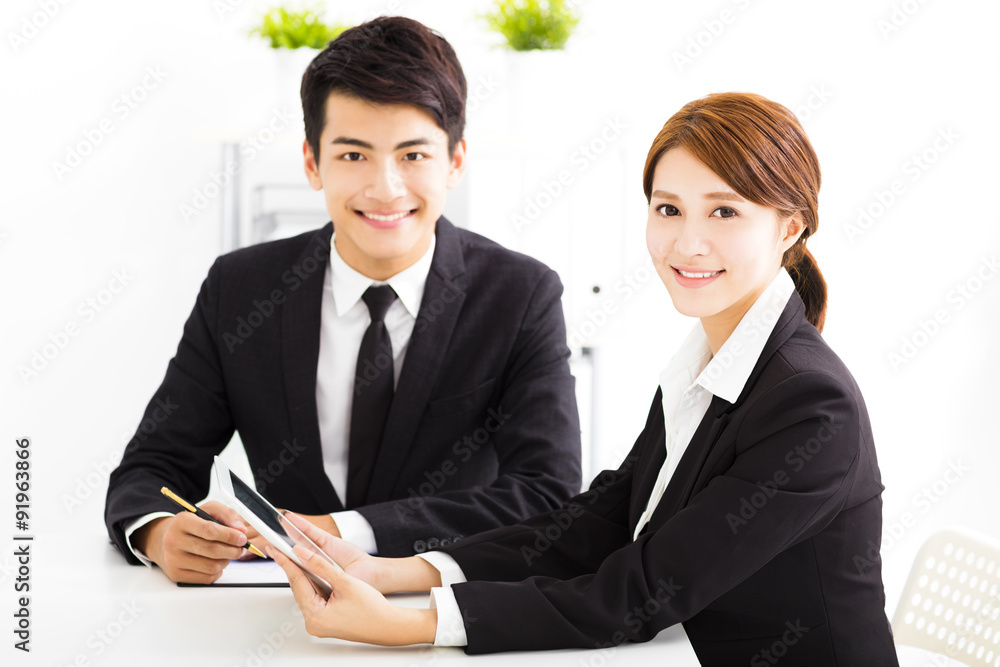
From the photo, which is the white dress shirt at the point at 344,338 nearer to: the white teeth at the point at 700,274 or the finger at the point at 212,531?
the finger at the point at 212,531

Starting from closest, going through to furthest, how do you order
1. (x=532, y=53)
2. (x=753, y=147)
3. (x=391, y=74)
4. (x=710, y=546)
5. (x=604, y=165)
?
(x=710, y=546), (x=753, y=147), (x=391, y=74), (x=532, y=53), (x=604, y=165)

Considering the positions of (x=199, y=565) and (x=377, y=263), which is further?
(x=377, y=263)

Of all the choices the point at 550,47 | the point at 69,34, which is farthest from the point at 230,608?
the point at 69,34

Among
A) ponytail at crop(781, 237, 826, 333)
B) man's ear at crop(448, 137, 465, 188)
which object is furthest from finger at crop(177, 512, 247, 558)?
ponytail at crop(781, 237, 826, 333)

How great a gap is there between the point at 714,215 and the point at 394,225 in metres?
0.69

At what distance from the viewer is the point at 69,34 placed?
2930mm

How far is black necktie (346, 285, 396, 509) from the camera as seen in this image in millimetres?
1750

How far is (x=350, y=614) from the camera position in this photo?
112cm

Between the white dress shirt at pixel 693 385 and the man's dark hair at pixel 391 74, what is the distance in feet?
2.23

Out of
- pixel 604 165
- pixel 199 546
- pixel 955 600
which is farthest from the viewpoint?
pixel 604 165

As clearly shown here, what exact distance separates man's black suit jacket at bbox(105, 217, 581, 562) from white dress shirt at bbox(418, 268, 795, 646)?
0.33 meters

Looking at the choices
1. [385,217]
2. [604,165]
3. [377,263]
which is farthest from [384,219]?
[604,165]

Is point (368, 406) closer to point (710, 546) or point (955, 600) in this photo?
point (710, 546)

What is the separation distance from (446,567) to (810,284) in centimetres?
73
